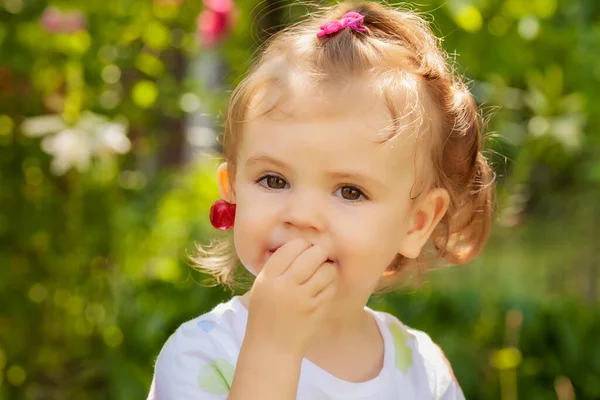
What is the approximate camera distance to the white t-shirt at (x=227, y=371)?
4.98ft

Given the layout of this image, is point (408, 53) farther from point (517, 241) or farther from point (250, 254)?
point (517, 241)

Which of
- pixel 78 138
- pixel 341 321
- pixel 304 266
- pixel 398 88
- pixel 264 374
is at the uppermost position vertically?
pixel 398 88

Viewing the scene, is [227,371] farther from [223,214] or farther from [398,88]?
[398,88]

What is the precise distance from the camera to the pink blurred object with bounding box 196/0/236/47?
3.48 metres

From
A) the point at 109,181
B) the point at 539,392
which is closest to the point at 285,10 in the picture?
the point at 109,181

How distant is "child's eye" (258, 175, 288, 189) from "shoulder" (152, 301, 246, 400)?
25 cm

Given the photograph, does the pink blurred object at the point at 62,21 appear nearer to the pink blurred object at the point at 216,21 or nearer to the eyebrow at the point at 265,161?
the pink blurred object at the point at 216,21

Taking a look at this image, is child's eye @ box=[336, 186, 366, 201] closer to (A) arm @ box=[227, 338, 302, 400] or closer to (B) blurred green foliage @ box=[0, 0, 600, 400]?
(A) arm @ box=[227, 338, 302, 400]

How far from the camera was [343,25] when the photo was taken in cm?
164

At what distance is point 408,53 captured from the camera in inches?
65.5

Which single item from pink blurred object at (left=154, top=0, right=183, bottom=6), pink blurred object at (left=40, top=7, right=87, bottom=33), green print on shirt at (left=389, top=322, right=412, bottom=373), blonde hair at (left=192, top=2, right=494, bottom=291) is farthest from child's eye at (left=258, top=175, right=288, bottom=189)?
pink blurred object at (left=154, top=0, right=183, bottom=6)

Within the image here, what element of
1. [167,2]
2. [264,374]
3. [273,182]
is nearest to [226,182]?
[273,182]

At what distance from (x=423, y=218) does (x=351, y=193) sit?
0.85ft

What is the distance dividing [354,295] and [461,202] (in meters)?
0.39
